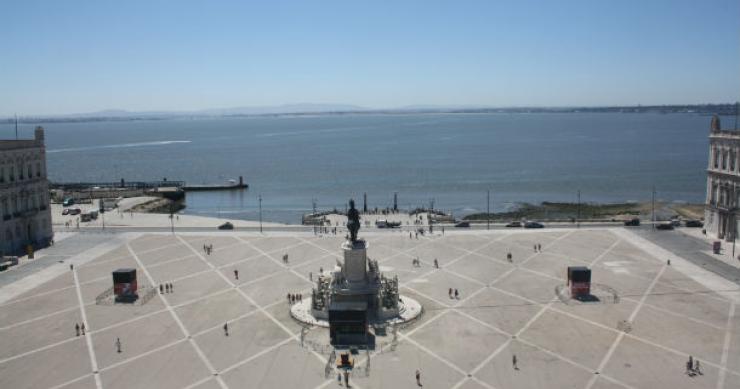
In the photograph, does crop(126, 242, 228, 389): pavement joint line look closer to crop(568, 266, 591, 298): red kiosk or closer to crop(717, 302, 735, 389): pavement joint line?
crop(717, 302, 735, 389): pavement joint line

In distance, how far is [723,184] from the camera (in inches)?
2365

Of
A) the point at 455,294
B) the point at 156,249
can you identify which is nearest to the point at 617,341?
the point at 455,294

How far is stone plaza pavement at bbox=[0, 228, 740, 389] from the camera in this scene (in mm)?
31062

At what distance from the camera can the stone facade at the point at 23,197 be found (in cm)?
5838

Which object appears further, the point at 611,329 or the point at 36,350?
the point at 611,329

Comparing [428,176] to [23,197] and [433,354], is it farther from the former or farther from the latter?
[433,354]

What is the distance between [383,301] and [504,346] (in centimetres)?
872

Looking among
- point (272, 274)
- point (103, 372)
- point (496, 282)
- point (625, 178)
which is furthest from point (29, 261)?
point (625, 178)

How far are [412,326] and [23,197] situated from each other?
43540 millimetres

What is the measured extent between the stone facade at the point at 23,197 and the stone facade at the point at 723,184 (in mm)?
64918

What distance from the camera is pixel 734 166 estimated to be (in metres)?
58.5

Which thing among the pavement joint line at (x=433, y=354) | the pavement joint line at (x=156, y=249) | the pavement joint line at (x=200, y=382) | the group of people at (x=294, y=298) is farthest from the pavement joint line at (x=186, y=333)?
the pavement joint line at (x=433, y=354)

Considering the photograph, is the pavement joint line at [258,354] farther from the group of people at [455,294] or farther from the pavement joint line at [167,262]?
the pavement joint line at [167,262]

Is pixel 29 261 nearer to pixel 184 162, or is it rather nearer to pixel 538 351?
pixel 538 351
